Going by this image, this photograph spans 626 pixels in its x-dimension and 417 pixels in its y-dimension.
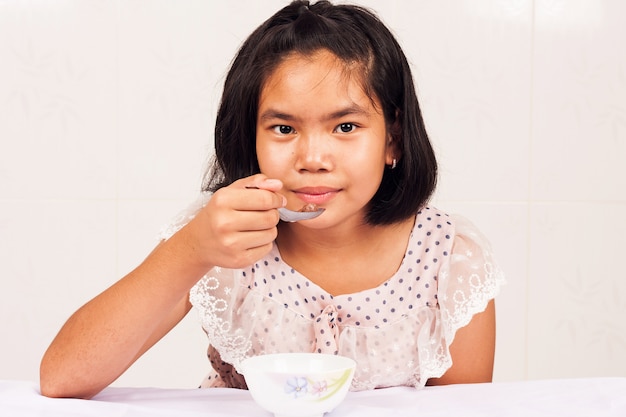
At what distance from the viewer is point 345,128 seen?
0.88 meters

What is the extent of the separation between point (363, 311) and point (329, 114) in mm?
282

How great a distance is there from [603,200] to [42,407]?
1.35 m

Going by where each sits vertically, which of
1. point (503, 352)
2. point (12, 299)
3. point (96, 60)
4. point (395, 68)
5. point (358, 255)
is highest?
point (96, 60)

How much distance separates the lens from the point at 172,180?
1.58 metres

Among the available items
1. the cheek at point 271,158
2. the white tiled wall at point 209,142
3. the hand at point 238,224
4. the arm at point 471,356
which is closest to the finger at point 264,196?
the hand at point 238,224

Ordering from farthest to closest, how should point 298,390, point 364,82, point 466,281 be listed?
point 466,281, point 364,82, point 298,390

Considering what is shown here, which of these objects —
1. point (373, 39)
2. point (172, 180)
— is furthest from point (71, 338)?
point (172, 180)

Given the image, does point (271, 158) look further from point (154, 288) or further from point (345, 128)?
point (154, 288)

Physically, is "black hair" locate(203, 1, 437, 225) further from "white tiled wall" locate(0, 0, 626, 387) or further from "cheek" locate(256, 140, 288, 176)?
"white tiled wall" locate(0, 0, 626, 387)

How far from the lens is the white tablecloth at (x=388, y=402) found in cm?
69

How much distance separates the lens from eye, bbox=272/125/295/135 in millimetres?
867

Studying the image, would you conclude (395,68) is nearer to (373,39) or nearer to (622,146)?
(373,39)

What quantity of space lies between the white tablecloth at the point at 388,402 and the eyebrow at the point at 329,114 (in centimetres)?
31

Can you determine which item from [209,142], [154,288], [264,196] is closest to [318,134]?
[264,196]
